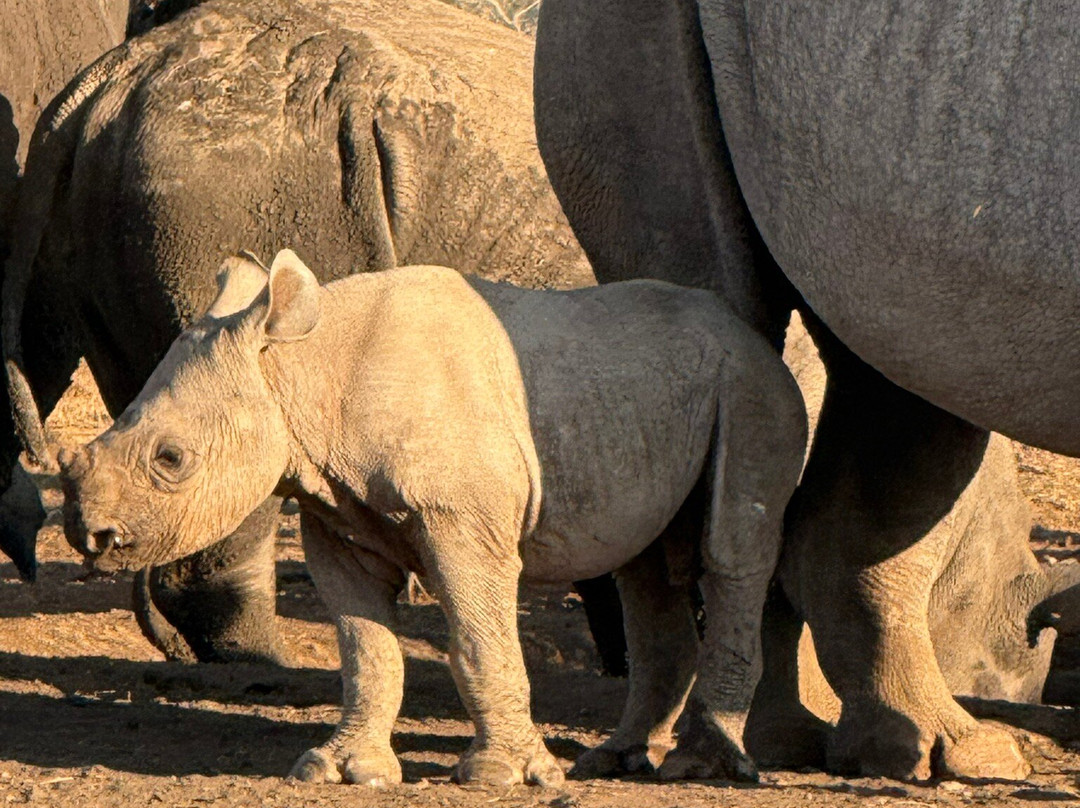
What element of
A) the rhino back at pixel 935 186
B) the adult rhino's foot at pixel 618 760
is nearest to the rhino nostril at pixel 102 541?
the adult rhino's foot at pixel 618 760

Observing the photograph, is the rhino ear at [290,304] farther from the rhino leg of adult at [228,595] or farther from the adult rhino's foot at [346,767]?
the rhino leg of adult at [228,595]

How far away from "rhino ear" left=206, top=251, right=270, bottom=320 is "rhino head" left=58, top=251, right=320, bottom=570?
95 millimetres

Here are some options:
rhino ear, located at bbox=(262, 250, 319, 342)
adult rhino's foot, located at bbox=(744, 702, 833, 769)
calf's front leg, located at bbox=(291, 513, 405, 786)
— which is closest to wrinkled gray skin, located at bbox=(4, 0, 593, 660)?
adult rhino's foot, located at bbox=(744, 702, 833, 769)

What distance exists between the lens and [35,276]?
575 cm

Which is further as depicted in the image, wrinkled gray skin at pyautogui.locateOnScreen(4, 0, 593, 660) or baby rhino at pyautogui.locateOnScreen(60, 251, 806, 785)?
wrinkled gray skin at pyautogui.locateOnScreen(4, 0, 593, 660)

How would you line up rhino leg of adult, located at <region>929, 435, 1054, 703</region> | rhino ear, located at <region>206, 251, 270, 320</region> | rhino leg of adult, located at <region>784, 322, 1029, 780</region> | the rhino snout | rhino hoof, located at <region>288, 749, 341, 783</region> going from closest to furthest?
1. the rhino snout
2. rhino hoof, located at <region>288, 749, 341, 783</region>
3. rhino ear, located at <region>206, 251, 270, 320</region>
4. rhino leg of adult, located at <region>784, 322, 1029, 780</region>
5. rhino leg of adult, located at <region>929, 435, 1054, 703</region>

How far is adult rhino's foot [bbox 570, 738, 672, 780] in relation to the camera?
3666mm

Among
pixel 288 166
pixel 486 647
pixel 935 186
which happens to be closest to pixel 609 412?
pixel 486 647

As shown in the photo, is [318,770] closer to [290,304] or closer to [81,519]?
[81,519]

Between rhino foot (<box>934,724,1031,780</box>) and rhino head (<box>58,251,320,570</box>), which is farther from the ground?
rhino head (<box>58,251,320,570</box>)

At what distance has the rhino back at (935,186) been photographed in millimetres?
3039

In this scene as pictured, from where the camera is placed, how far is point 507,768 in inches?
131

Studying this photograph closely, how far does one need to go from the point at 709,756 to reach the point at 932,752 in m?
0.47

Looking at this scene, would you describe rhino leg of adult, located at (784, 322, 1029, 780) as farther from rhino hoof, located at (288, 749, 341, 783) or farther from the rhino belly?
rhino hoof, located at (288, 749, 341, 783)
